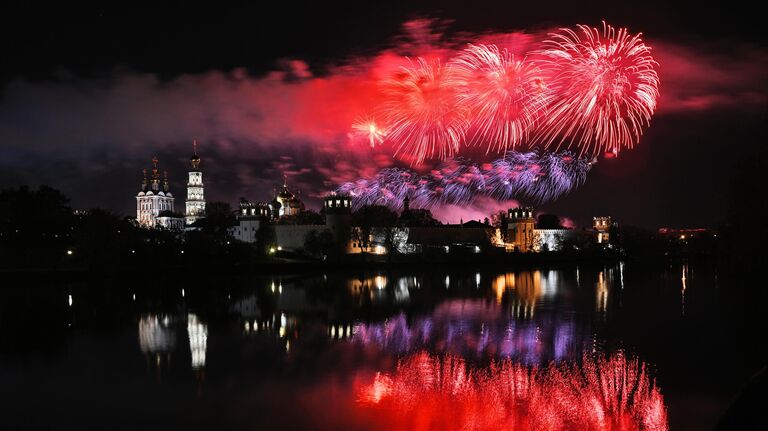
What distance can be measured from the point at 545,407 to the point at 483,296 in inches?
665

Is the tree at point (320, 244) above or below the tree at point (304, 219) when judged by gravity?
below

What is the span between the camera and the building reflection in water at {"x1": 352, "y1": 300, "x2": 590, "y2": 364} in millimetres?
15281

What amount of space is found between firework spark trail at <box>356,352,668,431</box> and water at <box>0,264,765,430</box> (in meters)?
0.04

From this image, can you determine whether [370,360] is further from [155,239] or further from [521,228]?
[521,228]

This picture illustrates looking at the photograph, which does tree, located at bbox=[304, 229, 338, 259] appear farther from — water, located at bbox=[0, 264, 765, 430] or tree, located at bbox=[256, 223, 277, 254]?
water, located at bbox=[0, 264, 765, 430]

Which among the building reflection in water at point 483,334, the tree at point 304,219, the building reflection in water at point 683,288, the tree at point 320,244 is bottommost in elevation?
the building reflection in water at point 683,288

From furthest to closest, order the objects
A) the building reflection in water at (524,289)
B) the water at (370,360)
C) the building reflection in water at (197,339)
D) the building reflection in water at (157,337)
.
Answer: the building reflection in water at (524,289)
the building reflection in water at (157,337)
the building reflection in water at (197,339)
the water at (370,360)

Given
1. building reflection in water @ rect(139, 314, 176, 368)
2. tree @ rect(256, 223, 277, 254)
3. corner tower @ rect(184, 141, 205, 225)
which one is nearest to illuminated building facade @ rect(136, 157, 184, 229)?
corner tower @ rect(184, 141, 205, 225)

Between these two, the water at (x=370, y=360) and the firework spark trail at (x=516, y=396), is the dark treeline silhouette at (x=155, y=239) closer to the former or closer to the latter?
the water at (x=370, y=360)

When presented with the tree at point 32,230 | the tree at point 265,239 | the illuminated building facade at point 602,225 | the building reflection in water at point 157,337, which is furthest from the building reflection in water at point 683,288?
the illuminated building facade at point 602,225

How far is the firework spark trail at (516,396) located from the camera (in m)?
10.2

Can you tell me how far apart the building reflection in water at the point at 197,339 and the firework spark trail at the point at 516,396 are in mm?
3981

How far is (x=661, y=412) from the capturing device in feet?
34.8

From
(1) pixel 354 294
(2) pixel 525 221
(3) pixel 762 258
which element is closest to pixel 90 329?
(1) pixel 354 294
